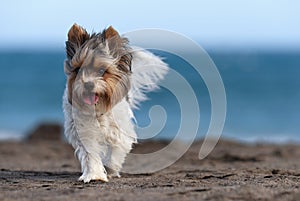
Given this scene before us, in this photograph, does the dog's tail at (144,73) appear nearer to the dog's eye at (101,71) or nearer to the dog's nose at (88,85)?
the dog's eye at (101,71)

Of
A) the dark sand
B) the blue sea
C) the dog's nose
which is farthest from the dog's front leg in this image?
the blue sea

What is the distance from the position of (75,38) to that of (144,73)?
72.7 inches

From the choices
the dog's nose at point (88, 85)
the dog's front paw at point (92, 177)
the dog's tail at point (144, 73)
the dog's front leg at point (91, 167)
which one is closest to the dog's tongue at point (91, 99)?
the dog's nose at point (88, 85)

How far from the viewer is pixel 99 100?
8.05 metres

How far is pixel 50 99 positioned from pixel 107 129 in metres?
29.3

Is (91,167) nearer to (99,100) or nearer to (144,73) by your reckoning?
(99,100)

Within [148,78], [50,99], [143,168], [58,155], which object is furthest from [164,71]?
[50,99]

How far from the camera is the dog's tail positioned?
962 cm

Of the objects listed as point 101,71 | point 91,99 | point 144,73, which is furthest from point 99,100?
point 144,73

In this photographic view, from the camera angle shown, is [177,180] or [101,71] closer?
[101,71]

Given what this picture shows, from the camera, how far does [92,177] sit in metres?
8.27

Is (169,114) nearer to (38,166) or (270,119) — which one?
(270,119)

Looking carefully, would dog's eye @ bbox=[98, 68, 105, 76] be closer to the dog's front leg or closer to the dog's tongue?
the dog's tongue

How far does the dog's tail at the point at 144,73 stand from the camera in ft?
31.6
